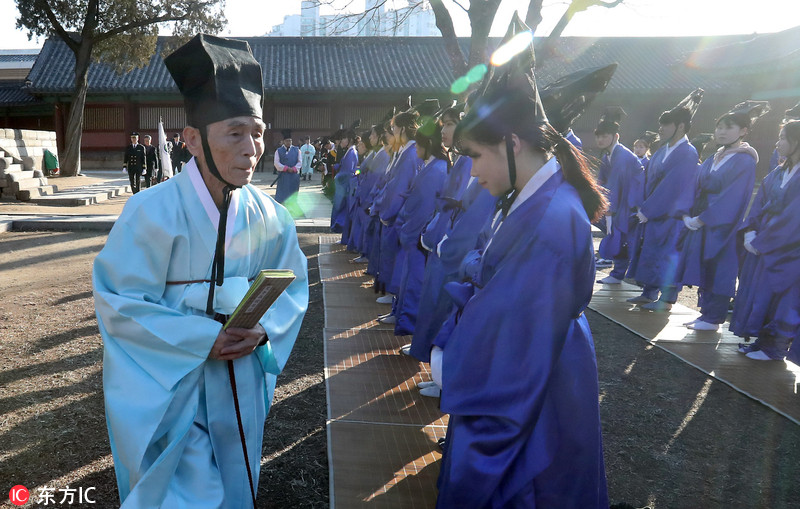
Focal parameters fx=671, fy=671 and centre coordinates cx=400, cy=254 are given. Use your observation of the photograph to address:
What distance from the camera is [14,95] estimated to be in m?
28.7

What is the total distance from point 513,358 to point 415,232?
391cm

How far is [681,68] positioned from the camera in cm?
2802

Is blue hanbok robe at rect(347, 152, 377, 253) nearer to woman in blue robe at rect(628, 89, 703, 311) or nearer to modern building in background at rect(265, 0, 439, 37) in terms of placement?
woman in blue robe at rect(628, 89, 703, 311)

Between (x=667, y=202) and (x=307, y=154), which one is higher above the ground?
(x=667, y=202)

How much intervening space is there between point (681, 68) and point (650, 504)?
2835 centimetres

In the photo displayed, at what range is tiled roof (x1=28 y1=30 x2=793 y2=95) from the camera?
1094 inches

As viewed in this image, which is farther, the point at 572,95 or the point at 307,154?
the point at 307,154

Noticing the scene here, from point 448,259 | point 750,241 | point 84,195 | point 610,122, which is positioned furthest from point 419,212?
point 84,195

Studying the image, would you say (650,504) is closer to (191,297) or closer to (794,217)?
(191,297)

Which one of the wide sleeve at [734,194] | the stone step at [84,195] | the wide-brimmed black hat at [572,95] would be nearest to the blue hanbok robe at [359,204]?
the wide sleeve at [734,194]

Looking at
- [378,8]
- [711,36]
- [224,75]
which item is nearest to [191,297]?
[224,75]

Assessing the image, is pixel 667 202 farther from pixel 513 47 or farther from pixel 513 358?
pixel 513 358

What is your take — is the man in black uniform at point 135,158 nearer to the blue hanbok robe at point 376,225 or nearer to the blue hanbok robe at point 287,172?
the blue hanbok robe at point 287,172

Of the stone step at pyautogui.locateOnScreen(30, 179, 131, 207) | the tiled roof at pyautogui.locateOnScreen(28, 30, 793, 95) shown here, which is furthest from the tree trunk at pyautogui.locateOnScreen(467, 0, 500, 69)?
the tiled roof at pyautogui.locateOnScreen(28, 30, 793, 95)
